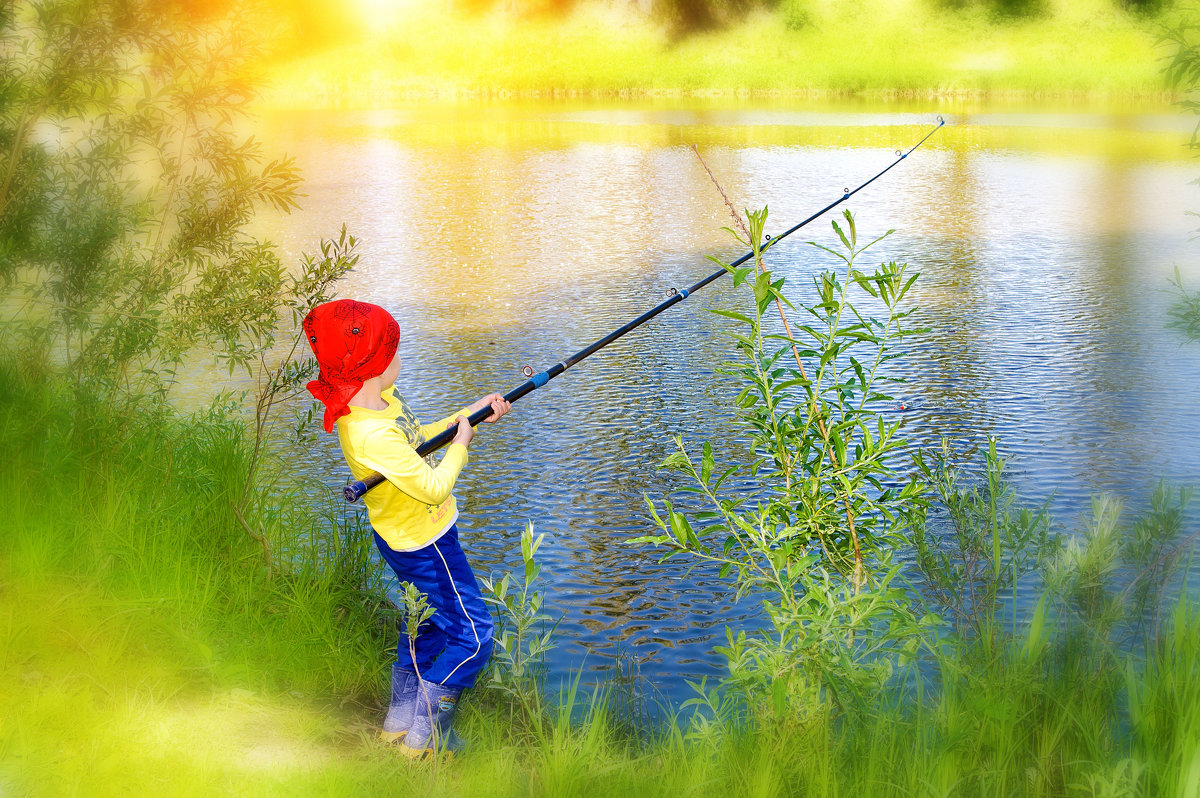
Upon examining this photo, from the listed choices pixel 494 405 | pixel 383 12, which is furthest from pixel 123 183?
pixel 383 12

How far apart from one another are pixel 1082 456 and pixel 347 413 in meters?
5.81

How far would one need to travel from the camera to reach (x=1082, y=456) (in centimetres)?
764

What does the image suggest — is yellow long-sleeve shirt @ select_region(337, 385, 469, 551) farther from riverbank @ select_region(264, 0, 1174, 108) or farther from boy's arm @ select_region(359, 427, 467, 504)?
riverbank @ select_region(264, 0, 1174, 108)

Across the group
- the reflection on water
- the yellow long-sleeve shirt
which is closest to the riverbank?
the reflection on water

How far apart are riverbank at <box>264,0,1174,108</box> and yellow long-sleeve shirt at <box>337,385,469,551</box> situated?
3598cm

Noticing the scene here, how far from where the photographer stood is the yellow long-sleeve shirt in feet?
11.7

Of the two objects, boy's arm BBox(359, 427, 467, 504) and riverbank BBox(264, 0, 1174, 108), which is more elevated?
riverbank BBox(264, 0, 1174, 108)

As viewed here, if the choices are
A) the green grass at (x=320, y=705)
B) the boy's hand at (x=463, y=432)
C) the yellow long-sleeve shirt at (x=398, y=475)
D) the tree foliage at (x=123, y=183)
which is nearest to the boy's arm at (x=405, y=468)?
the yellow long-sleeve shirt at (x=398, y=475)

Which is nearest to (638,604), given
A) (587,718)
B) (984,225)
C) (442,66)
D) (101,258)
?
(587,718)

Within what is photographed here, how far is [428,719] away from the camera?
385 cm

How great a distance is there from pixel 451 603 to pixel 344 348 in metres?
0.97

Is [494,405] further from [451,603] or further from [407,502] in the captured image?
[451,603]

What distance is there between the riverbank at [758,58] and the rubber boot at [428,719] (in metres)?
36.1

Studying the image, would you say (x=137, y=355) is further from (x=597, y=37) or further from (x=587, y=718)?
(x=597, y=37)
